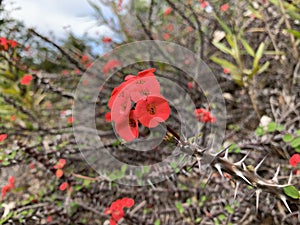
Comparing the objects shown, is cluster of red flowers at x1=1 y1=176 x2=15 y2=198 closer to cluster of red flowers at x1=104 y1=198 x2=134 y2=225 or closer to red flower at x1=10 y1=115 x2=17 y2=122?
cluster of red flowers at x1=104 y1=198 x2=134 y2=225

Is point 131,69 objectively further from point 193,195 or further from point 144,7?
point 144,7

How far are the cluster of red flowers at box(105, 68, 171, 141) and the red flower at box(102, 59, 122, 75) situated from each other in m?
1.96

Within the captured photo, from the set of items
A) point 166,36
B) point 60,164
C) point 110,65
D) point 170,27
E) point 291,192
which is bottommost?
point 291,192

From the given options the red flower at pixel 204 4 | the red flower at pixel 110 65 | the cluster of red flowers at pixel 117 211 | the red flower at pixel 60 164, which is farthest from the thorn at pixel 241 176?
the red flower at pixel 204 4

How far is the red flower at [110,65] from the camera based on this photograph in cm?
251

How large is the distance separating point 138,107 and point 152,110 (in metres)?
0.03

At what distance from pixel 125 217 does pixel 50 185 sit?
0.85m

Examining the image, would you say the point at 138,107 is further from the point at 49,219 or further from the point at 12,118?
the point at 12,118

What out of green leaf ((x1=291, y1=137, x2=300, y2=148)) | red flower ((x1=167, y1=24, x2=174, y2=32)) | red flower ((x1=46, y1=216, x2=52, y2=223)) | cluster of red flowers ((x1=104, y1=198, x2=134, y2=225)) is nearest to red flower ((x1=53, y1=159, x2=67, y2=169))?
red flower ((x1=46, y1=216, x2=52, y2=223))

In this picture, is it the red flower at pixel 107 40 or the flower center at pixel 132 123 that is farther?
the red flower at pixel 107 40

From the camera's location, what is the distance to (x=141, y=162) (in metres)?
1.97

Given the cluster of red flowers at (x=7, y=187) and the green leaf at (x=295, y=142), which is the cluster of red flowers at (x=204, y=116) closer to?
the green leaf at (x=295, y=142)

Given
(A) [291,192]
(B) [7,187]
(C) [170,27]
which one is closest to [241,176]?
(A) [291,192]

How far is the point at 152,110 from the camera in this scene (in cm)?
55
